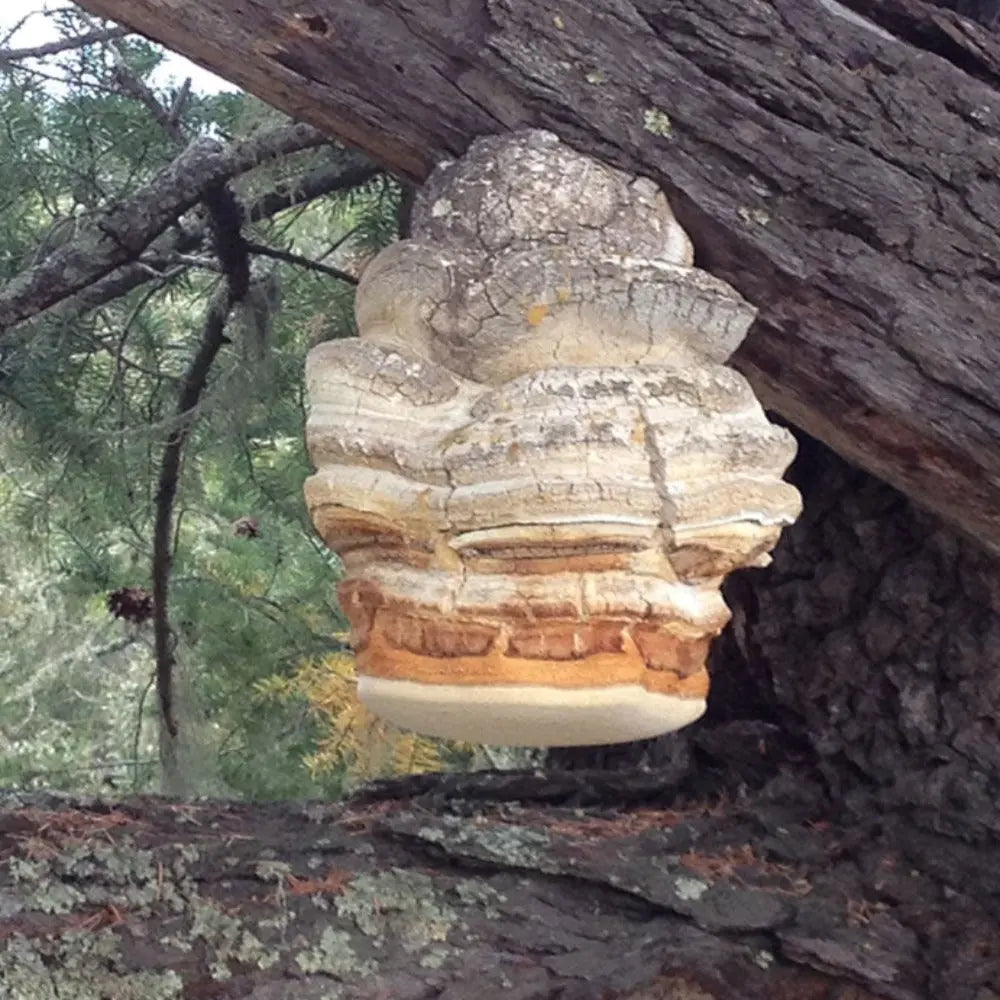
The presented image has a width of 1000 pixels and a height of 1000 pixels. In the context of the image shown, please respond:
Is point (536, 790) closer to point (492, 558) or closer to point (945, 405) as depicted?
point (945, 405)

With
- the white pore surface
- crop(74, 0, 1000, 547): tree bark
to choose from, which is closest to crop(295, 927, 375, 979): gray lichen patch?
the white pore surface

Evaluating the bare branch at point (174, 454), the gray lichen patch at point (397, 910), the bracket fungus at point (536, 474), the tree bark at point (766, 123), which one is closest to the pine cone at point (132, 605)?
the bare branch at point (174, 454)

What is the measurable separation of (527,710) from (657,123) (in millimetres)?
519

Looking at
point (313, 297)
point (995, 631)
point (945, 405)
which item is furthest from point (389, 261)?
point (313, 297)

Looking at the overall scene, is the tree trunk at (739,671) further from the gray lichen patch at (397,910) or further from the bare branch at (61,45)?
the bare branch at (61,45)

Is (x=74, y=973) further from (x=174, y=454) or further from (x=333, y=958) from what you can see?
(x=174, y=454)

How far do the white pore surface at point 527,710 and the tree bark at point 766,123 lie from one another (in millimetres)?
387

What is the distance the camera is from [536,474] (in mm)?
867

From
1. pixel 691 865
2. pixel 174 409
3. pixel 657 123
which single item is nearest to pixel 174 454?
pixel 174 409

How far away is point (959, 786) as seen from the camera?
4.95ft

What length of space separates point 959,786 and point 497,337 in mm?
886

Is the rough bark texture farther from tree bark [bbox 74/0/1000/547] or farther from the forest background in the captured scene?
the forest background

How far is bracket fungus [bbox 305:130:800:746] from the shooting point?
88cm

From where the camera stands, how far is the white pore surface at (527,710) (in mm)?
883
